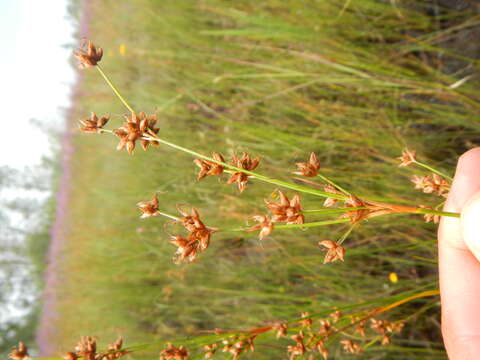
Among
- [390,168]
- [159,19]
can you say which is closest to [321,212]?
[390,168]

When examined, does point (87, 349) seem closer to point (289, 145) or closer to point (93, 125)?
point (93, 125)

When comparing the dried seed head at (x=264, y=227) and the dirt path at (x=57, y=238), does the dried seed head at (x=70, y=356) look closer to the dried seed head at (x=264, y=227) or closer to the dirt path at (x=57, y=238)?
the dried seed head at (x=264, y=227)

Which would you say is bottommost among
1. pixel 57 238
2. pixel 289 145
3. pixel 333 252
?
pixel 333 252

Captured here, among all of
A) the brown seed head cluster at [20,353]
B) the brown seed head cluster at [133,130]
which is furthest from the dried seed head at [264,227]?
the brown seed head cluster at [20,353]

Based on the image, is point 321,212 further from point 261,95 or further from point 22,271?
point 22,271

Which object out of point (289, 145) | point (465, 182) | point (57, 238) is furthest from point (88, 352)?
point (57, 238)

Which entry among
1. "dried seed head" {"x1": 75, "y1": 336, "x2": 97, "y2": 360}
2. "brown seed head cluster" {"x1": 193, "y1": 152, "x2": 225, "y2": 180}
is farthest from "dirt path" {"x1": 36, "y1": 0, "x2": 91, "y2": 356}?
"brown seed head cluster" {"x1": 193, "y1": 152, "x2": 225, "y2": 180}
